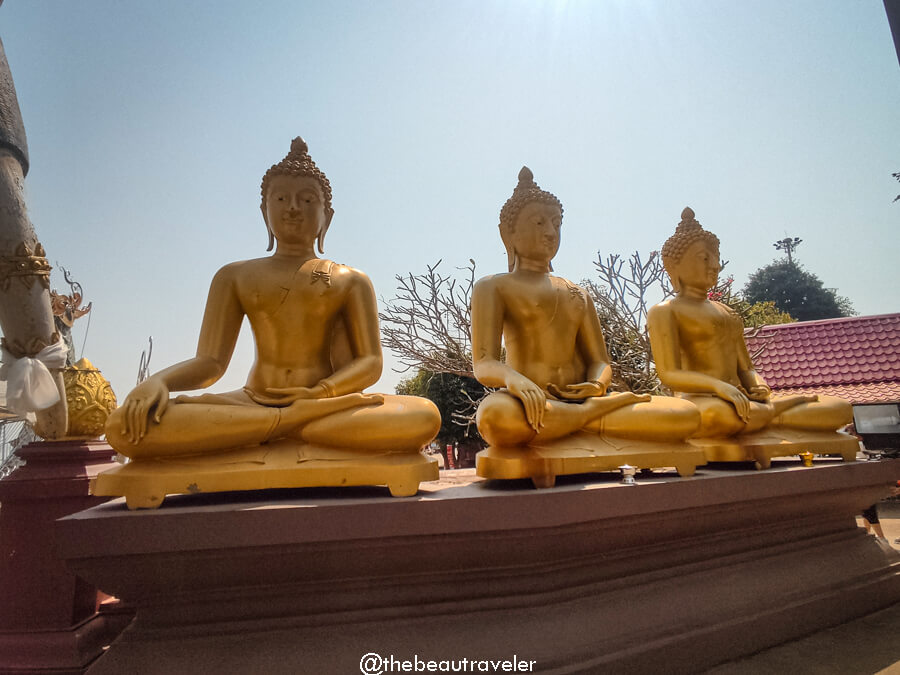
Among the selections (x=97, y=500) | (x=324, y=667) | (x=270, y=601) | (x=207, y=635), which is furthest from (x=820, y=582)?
(x=97, y=500)

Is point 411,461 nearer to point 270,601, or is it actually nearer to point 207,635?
point 270,601

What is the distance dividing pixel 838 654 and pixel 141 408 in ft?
11.3

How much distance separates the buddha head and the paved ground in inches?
88.1

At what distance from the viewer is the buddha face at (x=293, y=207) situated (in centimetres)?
290

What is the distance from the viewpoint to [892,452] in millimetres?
3947

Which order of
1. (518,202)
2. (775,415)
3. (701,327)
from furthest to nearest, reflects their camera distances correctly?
(701,327), (775,415), (518,202)

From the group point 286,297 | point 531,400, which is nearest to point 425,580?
point 531,400

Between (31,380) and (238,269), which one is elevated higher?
(238,269)

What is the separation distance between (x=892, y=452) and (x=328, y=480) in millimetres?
4211

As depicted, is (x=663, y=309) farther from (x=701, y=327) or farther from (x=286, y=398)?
(x=286, y=398)

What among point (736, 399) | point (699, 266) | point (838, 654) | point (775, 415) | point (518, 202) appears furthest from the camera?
point (699, 266)

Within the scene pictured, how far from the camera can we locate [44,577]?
3.01 meters

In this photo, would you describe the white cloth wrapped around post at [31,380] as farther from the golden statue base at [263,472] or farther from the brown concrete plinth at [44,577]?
the golden statue base at [263,472]

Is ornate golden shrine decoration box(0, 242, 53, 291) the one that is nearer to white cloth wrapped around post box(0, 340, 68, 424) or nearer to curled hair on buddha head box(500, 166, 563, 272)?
white cloth wrapped around post box(0, 340, 68, 424)
